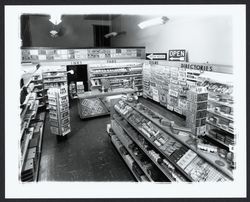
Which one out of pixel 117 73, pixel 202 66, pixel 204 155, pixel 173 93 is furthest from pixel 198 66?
pixel 117 73

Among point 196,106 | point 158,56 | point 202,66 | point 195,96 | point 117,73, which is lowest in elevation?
point 196,106

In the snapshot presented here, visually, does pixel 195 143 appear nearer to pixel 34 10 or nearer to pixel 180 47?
pixel 34 10

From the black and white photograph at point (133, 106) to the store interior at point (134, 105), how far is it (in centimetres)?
4

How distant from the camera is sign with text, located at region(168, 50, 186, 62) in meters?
9.07

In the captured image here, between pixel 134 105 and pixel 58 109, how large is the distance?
2.71 m

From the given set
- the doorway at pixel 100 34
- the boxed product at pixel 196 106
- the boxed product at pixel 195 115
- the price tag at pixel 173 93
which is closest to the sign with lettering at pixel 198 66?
the price tag at pixel 173 93

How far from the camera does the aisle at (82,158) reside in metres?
4.98

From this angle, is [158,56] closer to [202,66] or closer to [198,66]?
[198,66]

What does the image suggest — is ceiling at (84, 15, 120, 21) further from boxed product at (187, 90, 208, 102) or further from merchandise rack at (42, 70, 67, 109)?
boxed product at (187, 90, 208, 102)

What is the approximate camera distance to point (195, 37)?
8391mm

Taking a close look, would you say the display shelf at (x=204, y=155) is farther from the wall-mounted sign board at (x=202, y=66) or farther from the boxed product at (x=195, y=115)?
the wall-mounted sign board at (x=202, y=66)

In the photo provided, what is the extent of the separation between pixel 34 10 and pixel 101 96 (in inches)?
300

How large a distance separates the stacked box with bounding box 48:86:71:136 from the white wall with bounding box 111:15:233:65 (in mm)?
5854

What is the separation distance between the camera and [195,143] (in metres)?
3.23
